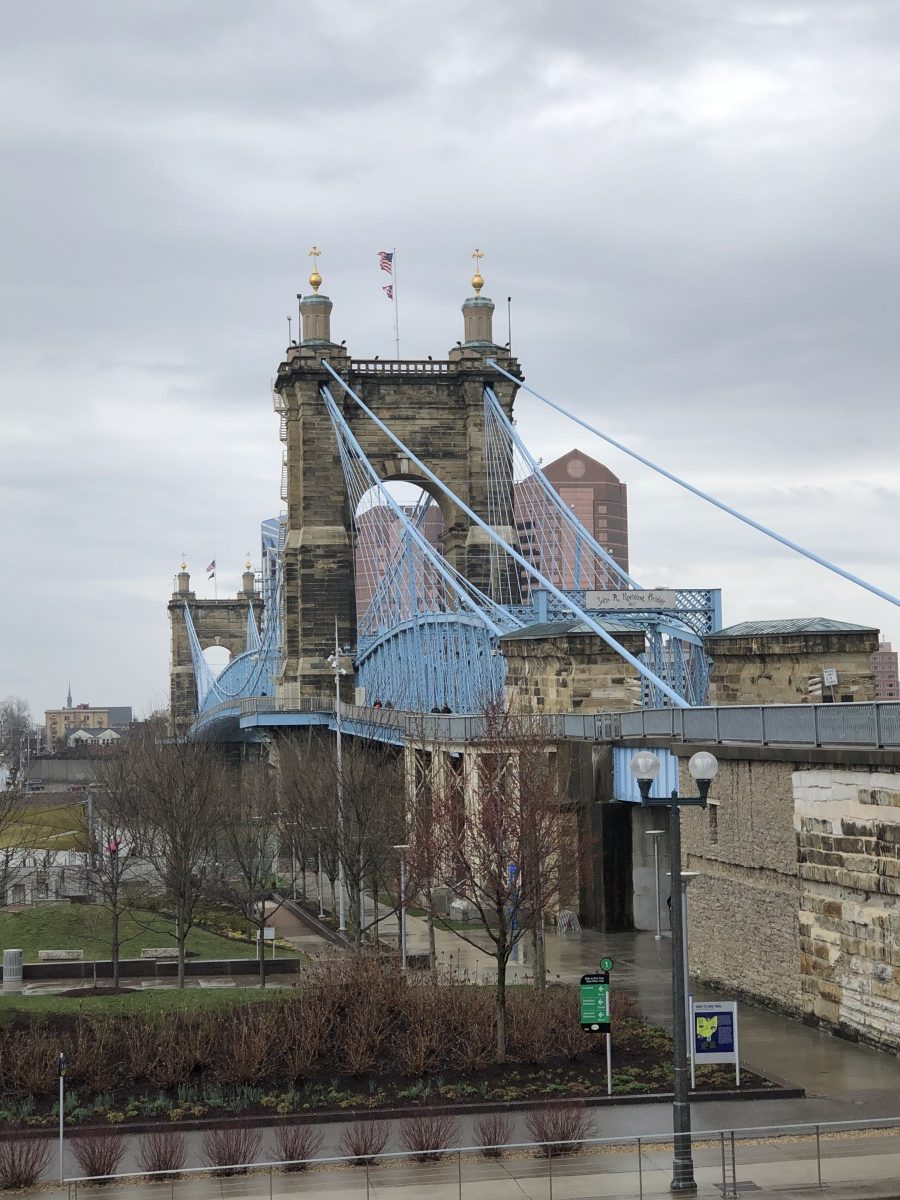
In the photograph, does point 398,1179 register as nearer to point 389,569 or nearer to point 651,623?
point 651,623

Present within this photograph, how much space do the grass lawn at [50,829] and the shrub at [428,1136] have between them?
47758 millimetres

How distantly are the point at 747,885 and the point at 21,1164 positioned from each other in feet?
47.6

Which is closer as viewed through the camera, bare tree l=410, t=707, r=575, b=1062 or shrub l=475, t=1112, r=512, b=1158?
shrub l=475, t=1112, r=512, b=1158

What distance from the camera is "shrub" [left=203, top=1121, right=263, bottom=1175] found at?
1761 centimetres

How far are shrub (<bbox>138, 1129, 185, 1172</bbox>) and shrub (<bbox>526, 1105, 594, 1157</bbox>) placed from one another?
405 cm

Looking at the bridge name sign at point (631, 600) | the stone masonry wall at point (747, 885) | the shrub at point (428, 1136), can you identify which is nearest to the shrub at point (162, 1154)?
the shrub at point (428, 1136)

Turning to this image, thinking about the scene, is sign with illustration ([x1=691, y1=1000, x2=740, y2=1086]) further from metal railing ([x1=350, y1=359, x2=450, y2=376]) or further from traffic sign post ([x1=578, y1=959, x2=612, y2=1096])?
metal railing ([x1=350, y1=359, x2=450, y2=376])

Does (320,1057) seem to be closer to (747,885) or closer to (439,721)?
(747,885)

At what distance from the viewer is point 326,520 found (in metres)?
78.7

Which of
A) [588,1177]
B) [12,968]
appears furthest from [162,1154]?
[12,968]

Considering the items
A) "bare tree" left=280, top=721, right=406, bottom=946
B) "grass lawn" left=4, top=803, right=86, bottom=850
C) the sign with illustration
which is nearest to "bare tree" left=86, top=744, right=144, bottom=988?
"bare tree" left=280, top=721, right=406, bottom=946

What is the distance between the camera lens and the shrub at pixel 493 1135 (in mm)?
18062

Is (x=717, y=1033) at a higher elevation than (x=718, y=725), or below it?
below

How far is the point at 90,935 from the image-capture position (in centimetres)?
4062
